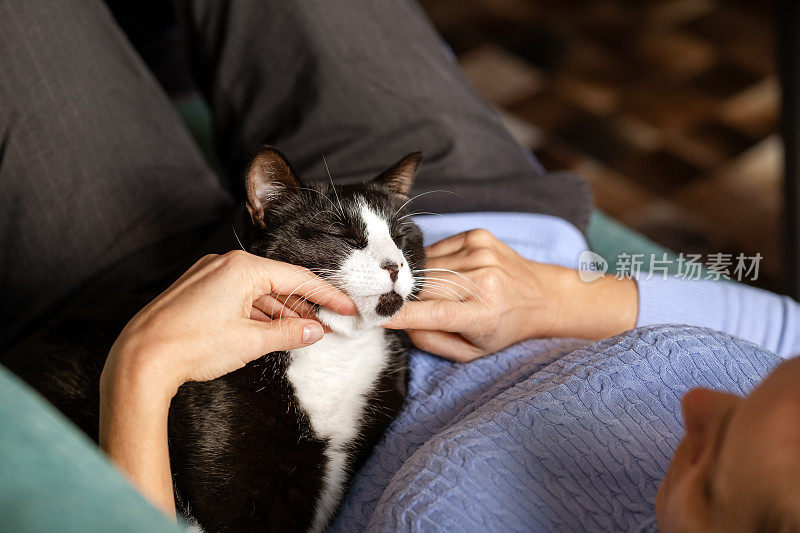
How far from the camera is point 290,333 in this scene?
2.42 ft

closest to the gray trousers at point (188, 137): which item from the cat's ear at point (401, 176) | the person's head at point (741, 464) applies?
the cat's ear at point (401, 176)

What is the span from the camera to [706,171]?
2.40 m

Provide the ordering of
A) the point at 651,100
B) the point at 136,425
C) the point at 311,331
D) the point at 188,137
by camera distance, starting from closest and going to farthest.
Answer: the point at 136,425 < the point at 311,331 < the point at 188,137 < the point at 651,100

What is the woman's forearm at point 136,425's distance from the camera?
64 cm

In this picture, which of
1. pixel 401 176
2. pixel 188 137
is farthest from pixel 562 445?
pixel 188 137

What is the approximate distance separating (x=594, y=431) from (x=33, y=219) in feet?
2.71

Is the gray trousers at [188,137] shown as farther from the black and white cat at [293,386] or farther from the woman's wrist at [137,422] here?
the woman's wrist at [137,422]

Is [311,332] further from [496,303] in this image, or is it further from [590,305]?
[590,305]

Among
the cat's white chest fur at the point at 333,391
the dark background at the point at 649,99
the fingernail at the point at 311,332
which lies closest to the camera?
the fingernail at the point at 311,332

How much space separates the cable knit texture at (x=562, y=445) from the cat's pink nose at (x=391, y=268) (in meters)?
0.18

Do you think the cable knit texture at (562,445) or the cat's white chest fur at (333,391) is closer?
the cable knit texture at (562,445)

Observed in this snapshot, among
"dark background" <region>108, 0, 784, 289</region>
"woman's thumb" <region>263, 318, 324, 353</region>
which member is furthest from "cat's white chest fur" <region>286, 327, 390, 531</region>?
"dark background" <region>108, 0, 784, 289</region>

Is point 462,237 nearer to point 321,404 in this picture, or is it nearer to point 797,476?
point 321,404

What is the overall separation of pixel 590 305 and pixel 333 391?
1.31ft
